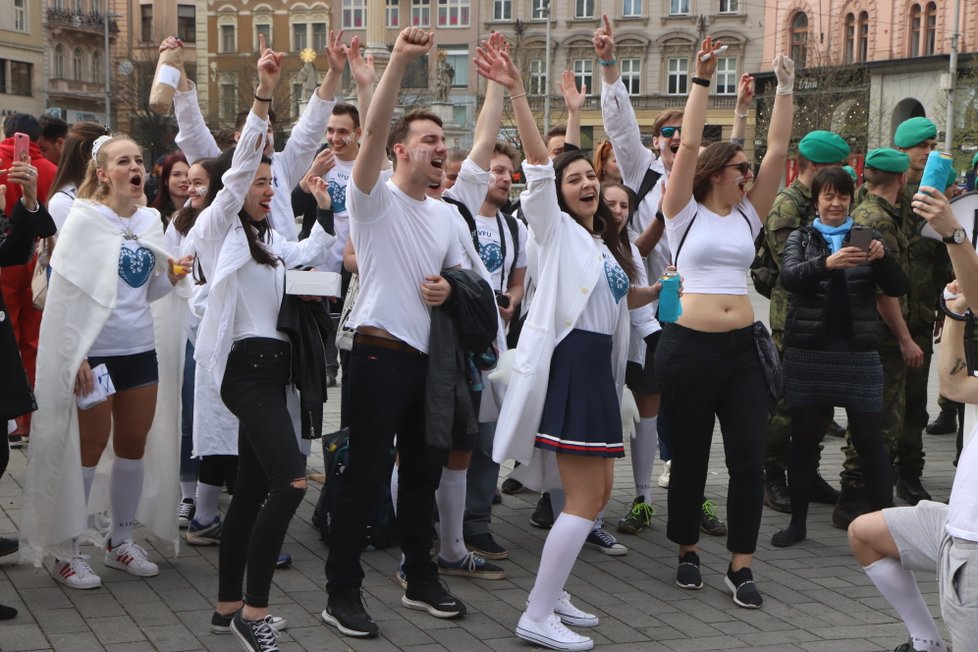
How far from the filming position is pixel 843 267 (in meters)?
6.33

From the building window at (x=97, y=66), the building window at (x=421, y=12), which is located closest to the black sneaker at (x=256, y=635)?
the building window at (x=421, y=12)

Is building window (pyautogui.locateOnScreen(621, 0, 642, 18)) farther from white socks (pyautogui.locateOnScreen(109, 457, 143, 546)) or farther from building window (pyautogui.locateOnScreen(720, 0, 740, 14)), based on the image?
white socks (pyautogui.locateOnScreen(109, 457, 143, 546))

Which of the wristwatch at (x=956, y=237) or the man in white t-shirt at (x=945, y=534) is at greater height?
the wristwatch at (x=956, y=237)

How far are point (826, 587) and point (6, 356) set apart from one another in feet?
12.6

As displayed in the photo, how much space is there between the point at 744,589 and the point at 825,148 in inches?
108

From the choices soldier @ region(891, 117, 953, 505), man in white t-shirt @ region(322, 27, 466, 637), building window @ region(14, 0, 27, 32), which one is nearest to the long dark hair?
man in white t-shirt @ region(322, 27, 466, 637)

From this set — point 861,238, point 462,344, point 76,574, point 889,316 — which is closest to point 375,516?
point 76,574

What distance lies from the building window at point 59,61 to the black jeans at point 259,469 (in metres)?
77.7

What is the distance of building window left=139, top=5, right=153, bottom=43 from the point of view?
82.4 meters

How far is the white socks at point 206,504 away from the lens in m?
6.39

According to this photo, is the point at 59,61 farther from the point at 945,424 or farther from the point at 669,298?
the point at 669,298

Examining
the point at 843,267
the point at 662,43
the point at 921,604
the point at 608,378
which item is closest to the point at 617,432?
the point at 608,378

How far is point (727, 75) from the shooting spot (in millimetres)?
68750

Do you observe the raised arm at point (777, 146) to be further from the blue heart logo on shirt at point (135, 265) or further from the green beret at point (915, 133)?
the blue heart logo on shirt at point (135, 265)
